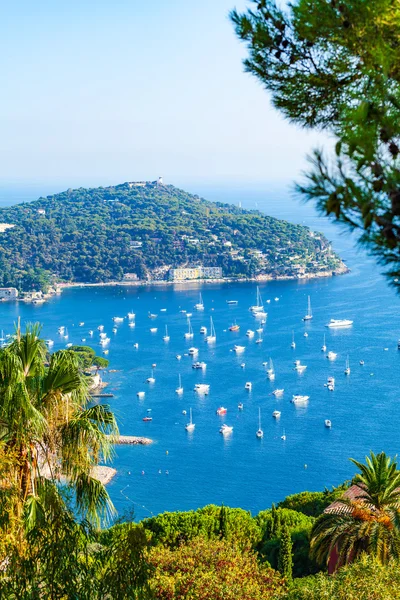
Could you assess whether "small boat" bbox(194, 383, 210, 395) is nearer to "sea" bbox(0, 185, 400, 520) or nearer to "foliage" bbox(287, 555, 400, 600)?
"sea" bbox(0, 185, 400, 520)

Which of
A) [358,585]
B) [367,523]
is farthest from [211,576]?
[358,585]

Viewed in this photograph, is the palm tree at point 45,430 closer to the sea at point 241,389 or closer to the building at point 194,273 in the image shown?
the sea at point 241,389

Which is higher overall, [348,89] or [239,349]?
[348,89]

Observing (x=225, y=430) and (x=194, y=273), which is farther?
(x=194, y=273)

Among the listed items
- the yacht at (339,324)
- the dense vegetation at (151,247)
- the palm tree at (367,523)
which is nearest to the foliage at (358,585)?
the palm tree at (367,523)

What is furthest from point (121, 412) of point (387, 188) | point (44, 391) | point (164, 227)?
point (164, 227)

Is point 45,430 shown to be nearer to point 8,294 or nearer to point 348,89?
point 348,89

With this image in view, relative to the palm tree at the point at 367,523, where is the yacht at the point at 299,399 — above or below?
below
